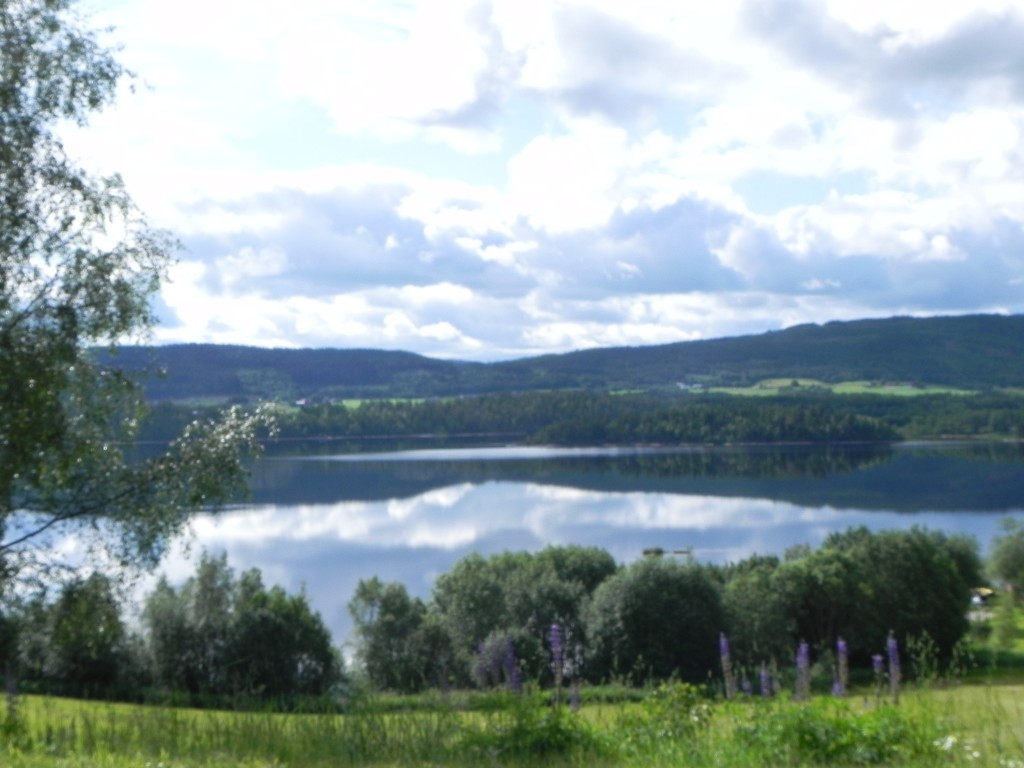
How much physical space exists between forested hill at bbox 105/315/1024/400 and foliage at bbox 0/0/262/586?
92.3m

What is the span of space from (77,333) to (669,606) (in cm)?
2626

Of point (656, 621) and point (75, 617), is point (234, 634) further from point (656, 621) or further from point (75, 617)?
point (75, 617)

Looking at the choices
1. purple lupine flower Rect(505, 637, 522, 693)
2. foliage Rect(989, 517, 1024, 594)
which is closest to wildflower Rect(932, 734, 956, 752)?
purple lupine flower Rect(505, 637, 522, 693)

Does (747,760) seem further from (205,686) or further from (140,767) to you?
(205,686)

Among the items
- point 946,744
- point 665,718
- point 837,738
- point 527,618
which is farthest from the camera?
point 527,618

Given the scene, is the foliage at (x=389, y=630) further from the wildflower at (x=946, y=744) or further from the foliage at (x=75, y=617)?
the wildflower at (x=946, y=744)

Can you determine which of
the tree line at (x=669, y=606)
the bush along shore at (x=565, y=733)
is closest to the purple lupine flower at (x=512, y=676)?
the bush along shore at (x=565, y=733)

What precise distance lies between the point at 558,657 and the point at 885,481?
8172 cm

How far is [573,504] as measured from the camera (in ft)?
246

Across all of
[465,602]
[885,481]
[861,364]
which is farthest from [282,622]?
[861,364]

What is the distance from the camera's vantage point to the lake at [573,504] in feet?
171

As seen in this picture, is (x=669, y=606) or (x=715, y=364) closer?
(x=669, y=606)

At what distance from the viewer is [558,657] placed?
7.24 meters

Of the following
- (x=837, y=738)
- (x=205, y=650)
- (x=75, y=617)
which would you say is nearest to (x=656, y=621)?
(x=205, y=650)
